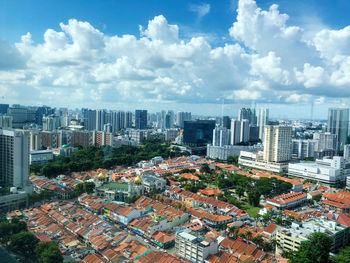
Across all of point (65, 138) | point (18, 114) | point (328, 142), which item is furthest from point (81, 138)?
point (328, 142)

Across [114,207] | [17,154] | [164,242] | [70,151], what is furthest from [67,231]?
[70,151]

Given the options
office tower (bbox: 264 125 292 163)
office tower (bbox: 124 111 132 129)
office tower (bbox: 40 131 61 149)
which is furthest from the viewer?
office tower (bbox: 124 111 132 129)

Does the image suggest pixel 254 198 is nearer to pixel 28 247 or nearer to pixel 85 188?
pixel 85 188

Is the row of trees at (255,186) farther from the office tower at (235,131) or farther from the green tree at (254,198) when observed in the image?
the office tower at (235,131)

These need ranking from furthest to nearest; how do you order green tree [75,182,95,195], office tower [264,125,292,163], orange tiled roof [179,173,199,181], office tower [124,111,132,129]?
office tower [124,111,132,129] → office tower [264,125,292,163] → orange tiled roof [179,173,199,181] → green tree [75,182,95,195]

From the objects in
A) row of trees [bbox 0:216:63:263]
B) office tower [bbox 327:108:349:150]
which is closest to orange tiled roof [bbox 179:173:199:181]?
row of trees [bbox 0:216:63:263]

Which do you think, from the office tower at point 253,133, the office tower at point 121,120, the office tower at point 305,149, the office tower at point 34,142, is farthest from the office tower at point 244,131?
the office tower at point 34,142

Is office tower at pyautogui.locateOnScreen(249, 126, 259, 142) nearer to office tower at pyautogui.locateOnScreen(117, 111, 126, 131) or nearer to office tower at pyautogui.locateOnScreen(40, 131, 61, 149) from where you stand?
office tower at pyautogui.locateOnScreen(117, 111, 126, 131)
